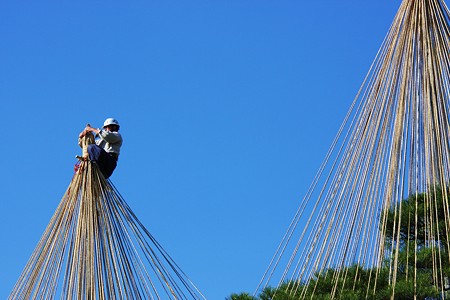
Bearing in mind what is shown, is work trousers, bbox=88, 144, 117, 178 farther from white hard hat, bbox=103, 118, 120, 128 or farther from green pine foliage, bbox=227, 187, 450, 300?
green pine foliage, bbox=227, 187, 450, 300

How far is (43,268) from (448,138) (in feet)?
11.4

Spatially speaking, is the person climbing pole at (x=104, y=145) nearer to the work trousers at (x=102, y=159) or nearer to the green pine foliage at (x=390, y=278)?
the work trousers at (x=102, y=159)

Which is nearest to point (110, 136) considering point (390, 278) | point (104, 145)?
point (104, 145)

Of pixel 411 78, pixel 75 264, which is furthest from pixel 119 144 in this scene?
pixel 411 78

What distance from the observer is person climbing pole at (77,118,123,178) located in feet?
23.9

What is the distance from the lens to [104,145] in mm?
7574

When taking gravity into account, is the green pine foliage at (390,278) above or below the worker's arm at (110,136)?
below

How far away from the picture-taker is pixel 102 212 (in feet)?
→ 23.0

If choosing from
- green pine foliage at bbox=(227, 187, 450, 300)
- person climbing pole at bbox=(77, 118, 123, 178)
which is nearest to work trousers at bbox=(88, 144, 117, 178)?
person climbing pole at bbox=(77, 118, 123, 178)

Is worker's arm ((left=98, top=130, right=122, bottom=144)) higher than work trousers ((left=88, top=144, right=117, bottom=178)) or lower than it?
higher

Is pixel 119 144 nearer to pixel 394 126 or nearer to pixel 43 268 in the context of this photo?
pixel 43 268

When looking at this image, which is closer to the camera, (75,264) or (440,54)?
(440,54)

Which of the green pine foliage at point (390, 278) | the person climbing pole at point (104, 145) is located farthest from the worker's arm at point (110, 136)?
the green pine foliage at point (390, 278)

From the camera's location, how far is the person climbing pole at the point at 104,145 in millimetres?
7270
